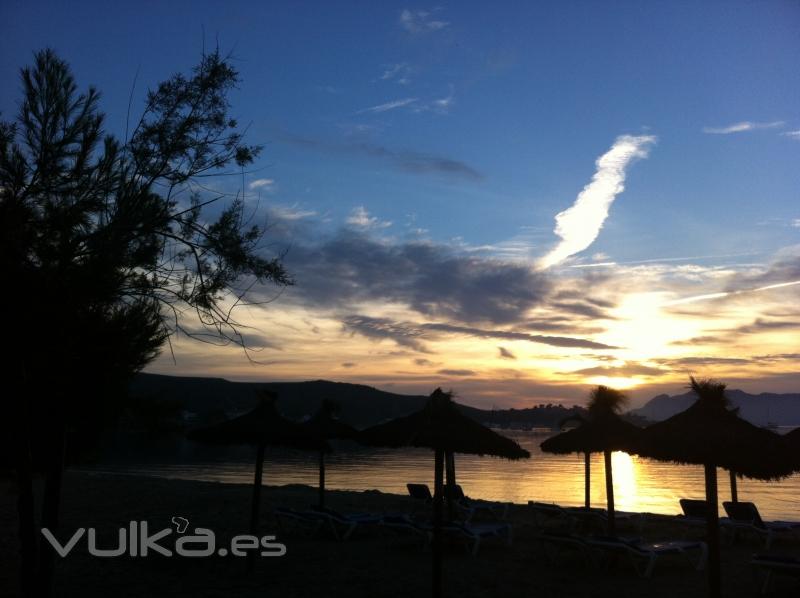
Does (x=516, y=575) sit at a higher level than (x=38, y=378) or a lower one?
lower

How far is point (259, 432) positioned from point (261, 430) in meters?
0.04

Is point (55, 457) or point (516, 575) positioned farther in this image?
point (516, 575)

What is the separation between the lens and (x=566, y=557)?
1080 cm

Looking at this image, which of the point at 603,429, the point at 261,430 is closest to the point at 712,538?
the point at 261,430

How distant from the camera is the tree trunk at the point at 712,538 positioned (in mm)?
6891

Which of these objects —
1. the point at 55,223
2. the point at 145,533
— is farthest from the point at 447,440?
the point at 145,533

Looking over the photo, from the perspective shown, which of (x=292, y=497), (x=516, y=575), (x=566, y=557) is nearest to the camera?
(x=516, y=575)

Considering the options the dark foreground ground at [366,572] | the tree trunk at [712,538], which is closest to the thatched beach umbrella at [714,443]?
the tree trunk at [712,538]

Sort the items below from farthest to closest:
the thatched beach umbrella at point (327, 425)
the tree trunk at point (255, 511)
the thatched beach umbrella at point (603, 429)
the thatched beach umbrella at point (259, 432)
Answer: the thatched beach umbrella at point (603, 429) → the thatched beach umbrella at point (327, 425) → the thatched beach umbrella at point (259, 432) → the tree trunk at point (255, 511)

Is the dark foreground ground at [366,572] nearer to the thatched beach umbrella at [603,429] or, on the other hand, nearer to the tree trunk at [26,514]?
the tree trunk at [26,514]

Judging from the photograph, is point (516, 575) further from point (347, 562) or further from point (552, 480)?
point (552, 480)

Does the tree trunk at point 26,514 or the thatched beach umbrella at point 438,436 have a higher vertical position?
the thatched beach umbrella at point 438,436

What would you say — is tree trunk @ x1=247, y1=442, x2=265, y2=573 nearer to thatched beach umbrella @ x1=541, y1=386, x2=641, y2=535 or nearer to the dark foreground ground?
the dark foreground ground

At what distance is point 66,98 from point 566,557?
31.5ft
